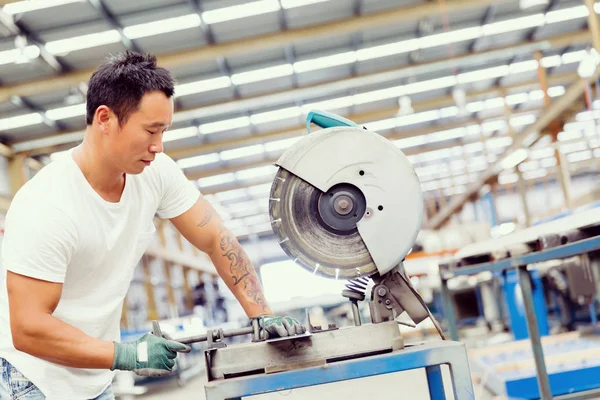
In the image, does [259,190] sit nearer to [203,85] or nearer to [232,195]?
[232,195]

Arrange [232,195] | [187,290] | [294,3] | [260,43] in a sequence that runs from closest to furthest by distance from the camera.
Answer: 1. [294,3]
2. [260,43]
3. [232,195]
4. [187,290]

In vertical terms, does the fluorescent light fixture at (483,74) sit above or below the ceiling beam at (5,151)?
above

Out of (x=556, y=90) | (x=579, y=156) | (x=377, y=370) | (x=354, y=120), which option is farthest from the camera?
(x=579, y=156)

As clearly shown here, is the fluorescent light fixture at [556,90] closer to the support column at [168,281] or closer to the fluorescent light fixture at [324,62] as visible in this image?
the fluorescent light fixture at [324,62]

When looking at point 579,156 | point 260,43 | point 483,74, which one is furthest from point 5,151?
point 579,156

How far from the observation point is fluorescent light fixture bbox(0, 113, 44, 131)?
754 centimetres

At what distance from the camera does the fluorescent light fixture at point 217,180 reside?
11.7m

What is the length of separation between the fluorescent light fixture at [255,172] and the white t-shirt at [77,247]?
10211 millimetres

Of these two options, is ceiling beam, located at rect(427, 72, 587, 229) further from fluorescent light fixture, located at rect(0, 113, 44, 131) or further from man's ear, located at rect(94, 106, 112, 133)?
fluorescent light fixture, located at rect(0, 113, 44, 131)

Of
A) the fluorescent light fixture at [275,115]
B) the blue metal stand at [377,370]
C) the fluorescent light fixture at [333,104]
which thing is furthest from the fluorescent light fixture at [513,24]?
the blue metal stand at [377,370]

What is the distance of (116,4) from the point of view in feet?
18.8

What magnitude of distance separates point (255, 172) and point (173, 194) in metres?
10.6

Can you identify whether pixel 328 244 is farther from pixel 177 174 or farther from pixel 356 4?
pixel 356 4

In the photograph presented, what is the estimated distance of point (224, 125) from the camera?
928cm
